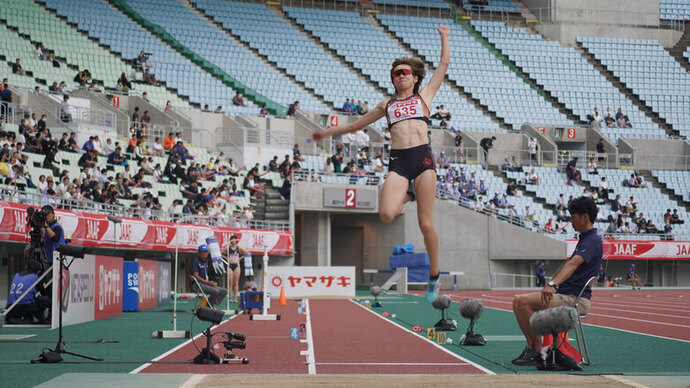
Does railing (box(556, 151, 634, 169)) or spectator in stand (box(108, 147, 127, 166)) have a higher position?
railing (box(556, 151, 634, 169))

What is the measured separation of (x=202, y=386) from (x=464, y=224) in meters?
28.0

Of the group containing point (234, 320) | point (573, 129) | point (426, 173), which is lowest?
point (234, 320)

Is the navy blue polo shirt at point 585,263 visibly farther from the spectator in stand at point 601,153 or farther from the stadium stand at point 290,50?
the spectator in stand at point 601,153

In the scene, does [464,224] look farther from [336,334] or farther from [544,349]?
[544,349]

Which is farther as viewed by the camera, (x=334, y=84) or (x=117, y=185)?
(x=334, y=84)

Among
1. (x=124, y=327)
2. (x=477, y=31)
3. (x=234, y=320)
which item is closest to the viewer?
(x=124, y=327)

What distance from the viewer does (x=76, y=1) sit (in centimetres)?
3838

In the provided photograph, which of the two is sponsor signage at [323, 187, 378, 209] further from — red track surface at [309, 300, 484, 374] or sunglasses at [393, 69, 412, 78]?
sunglasses at [393, 69, 412, 78]

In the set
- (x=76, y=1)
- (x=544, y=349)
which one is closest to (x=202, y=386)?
(x=544, y=349)

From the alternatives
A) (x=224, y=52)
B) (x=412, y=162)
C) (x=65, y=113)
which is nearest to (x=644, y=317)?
(x=412, y=162)

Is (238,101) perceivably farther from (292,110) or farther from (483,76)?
(483,76)

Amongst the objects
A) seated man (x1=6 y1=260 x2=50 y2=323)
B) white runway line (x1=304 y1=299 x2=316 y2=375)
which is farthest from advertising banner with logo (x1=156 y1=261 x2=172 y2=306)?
seated man (x1=6 y1=260 x2=50 y2=323)

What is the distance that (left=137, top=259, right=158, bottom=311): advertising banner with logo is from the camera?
63.6 feet

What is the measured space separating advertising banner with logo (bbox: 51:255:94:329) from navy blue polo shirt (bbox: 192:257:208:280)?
1.86 metres
